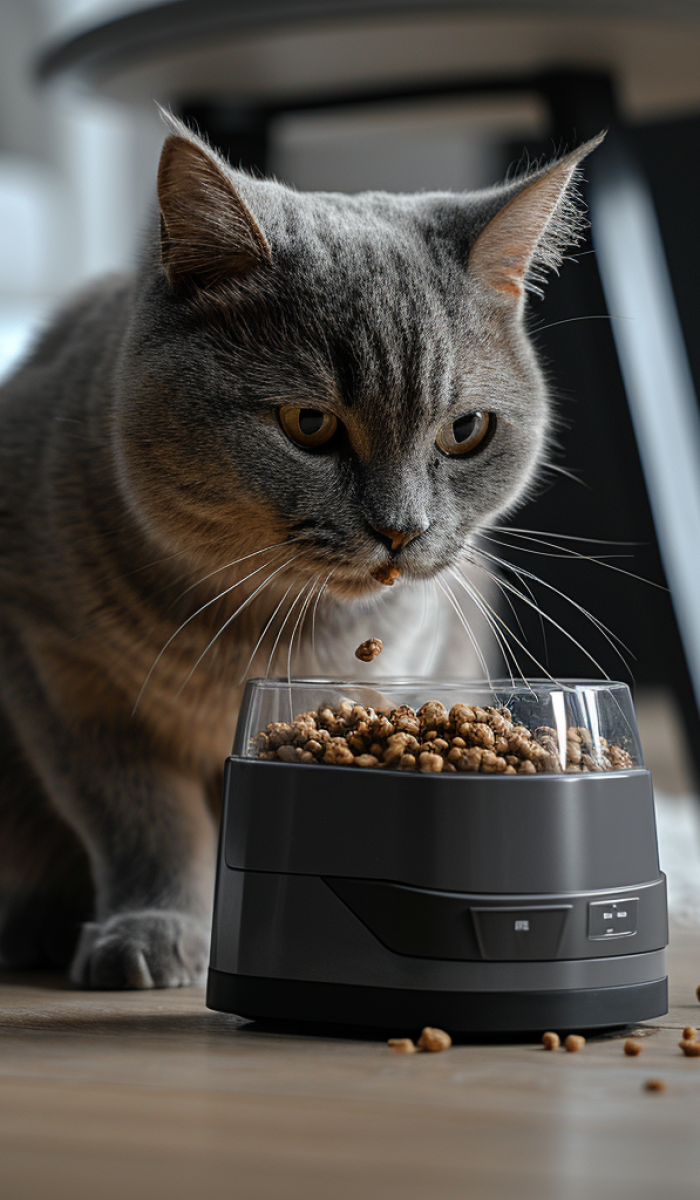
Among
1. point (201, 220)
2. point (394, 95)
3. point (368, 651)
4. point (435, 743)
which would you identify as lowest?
point (435, 743)

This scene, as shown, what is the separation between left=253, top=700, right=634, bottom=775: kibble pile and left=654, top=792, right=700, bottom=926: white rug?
57 cm

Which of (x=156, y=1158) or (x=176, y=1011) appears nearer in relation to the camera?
(x=156, y=1158)

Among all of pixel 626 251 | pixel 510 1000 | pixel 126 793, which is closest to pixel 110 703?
pixel 126 793

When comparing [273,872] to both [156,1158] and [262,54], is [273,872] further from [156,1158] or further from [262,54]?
[262,54]

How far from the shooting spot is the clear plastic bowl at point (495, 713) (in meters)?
0.86

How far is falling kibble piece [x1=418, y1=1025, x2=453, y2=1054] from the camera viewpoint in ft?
2.66

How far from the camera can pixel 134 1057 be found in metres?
0.82

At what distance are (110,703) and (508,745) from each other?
52cm

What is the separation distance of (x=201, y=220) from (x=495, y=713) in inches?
18.2

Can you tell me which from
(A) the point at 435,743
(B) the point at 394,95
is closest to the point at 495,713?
(A) the point at 435,743

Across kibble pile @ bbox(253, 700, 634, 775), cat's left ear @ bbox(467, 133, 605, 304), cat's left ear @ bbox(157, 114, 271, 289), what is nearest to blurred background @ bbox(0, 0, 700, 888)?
cat's left ear @ bbox(467, 133, 605, 304)

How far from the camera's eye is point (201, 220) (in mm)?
1032

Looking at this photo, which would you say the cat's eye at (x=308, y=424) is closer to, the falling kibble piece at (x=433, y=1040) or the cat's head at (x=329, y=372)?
the cat's head at (x=329, y=372)

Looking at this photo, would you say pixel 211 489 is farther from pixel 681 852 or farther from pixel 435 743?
pixel 681 852
